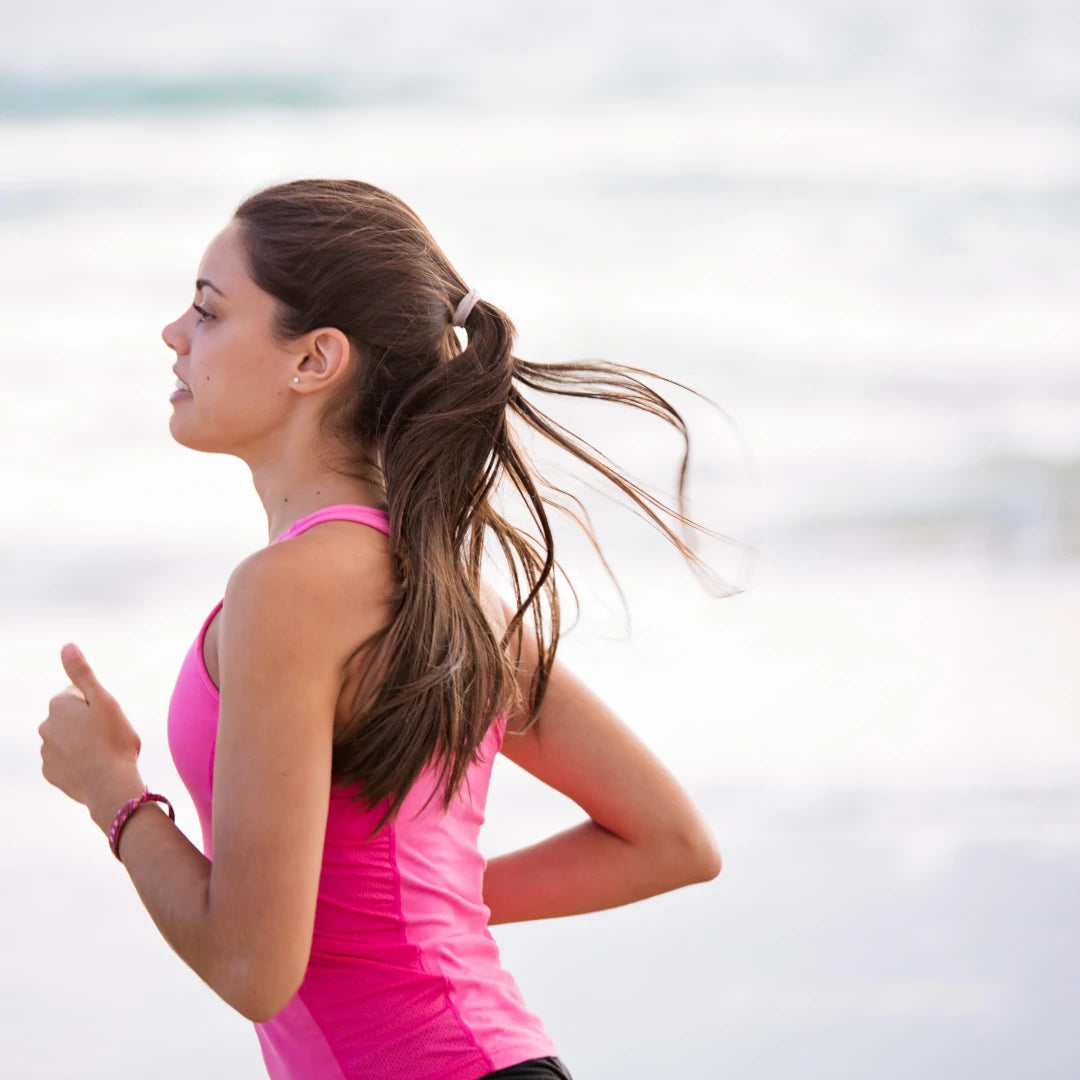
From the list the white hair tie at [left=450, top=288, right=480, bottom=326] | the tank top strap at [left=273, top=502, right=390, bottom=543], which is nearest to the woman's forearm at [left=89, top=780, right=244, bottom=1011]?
the tank top strap at [left=273, top=502, right=390, bottom=543]

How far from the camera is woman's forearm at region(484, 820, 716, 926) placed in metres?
1.68

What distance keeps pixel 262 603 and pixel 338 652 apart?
0.08 meters

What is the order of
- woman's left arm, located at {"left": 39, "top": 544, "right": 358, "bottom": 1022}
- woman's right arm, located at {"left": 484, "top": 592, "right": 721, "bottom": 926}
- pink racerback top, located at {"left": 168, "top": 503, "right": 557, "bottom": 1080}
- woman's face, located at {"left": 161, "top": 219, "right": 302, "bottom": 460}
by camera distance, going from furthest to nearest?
woman's right arm, located at {"left": 484, "top": 592, "right": 721, "bottom": 926}, woman's face, located at {"left": 161, "top": 219, "right": 302, "bottom": 460}, pink racerback top, located at {"left": 168, "top": 503, "right": 557, "bottom": 1080}, woman's left arm, located at {"left": 39, "top": 544, "right": 358, "bottom": 1022}

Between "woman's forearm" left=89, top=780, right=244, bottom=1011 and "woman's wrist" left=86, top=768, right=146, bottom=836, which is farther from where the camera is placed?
"woman's wrist" left=86, top=768, right=146, bottom=836

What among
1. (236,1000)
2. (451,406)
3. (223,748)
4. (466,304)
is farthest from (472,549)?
(236,1000)

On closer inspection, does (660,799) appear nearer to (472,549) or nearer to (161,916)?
(472,549)

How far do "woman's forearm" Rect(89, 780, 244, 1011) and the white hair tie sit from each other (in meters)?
0.55

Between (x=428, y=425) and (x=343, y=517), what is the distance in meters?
0.16

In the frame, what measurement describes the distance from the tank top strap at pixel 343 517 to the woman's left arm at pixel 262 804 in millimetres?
73

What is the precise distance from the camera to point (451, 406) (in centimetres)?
152

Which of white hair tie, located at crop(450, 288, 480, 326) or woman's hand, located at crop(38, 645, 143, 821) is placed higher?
white hair tie, located at crop(450, 288, 480, 326)

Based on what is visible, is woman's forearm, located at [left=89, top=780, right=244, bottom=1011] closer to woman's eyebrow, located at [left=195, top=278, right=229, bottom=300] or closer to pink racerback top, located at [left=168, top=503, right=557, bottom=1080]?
pink racerback top, located at [left=168, top=503, right=557, bottom=1080]

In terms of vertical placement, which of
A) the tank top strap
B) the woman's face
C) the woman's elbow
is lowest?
the woman's elbow

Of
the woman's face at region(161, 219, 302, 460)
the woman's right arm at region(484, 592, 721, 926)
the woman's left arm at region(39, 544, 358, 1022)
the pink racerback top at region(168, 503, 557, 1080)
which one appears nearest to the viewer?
the woman's left arm at region(39, 544, 358, 1022)
